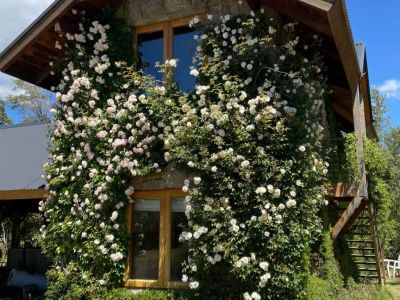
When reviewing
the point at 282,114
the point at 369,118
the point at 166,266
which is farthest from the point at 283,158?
the point at 369,118

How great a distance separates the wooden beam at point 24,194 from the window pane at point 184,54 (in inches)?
149

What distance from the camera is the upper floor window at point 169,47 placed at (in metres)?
8.13

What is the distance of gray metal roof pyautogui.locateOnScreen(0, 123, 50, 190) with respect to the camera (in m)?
10.7

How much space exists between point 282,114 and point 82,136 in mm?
3604

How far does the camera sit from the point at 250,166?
260 inches

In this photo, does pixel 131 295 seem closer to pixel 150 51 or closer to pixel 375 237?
pixel 150 51

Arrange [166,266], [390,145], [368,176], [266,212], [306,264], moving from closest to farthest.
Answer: [266,212] < [306,264] < [166,266] < [368,176] < [390,145]

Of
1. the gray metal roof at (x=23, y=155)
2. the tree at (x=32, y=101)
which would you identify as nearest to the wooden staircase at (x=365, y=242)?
the gray metal roof at (x=23, y=155)

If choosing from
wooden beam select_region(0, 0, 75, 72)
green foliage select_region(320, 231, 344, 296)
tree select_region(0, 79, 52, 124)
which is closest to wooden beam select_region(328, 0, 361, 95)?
green foliage select_region(320, 231, 344, 296)

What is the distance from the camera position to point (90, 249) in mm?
7574

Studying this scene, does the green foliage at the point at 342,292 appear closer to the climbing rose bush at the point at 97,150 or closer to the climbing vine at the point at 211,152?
the climbing vine at the point at 211,152

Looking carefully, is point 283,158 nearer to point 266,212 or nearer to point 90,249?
point 266,212

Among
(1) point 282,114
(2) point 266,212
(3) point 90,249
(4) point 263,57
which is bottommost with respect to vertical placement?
(3) point 90,249

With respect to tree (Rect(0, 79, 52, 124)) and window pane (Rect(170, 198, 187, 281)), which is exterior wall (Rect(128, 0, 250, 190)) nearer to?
window pane (Rect(170, 198, 187, 281))
